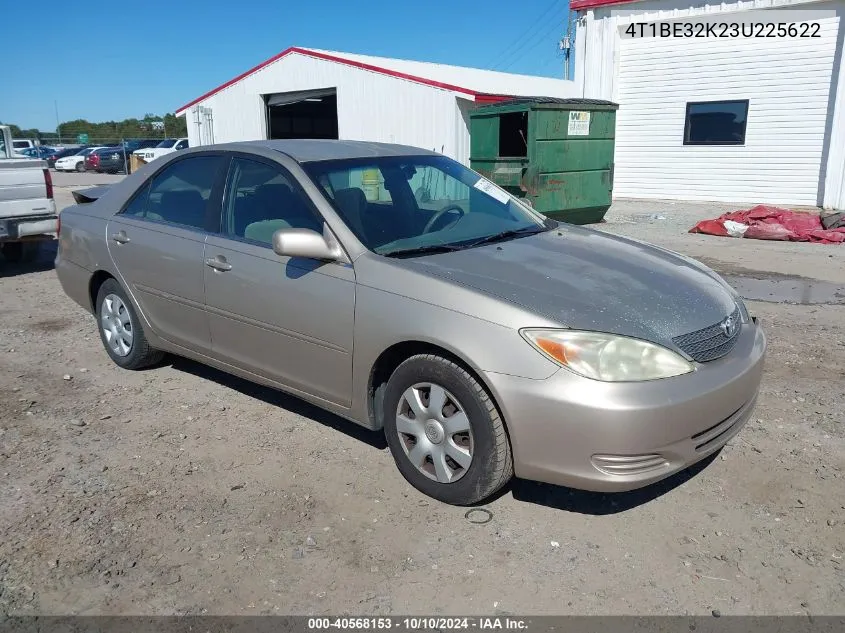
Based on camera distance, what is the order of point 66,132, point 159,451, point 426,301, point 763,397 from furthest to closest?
1. point 66,132
2. point 763,397
3. point 159,451
4. point 426,301

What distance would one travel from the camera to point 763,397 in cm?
439

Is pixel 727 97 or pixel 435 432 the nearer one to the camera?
pixel 435 432

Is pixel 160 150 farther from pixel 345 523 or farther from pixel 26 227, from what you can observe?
pixel 345 523

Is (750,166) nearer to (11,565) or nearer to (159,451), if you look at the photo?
(159,451)

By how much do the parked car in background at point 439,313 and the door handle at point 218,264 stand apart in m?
0.02

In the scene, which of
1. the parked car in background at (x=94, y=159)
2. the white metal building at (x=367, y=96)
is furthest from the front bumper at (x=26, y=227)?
the parked car in background at (x=94, y=159)

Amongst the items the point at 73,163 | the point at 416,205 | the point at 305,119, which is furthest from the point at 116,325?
the point at 73,163

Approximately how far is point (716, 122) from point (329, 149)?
13.8 metres

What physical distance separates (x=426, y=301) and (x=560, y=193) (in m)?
9.01

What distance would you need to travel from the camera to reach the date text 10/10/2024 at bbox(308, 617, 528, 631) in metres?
2.51

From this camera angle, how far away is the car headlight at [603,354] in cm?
278

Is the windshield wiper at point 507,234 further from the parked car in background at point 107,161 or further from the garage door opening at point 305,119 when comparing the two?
the parked car in background at point 107,161

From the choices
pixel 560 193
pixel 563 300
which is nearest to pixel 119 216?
pixel 563 300

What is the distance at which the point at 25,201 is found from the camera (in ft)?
27.7
